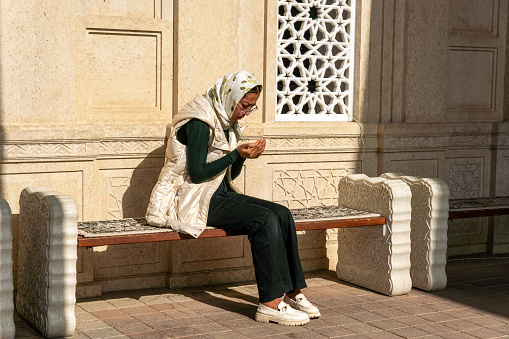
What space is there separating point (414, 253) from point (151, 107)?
8.27 feet

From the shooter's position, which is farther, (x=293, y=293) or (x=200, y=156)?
(x=293, y=293)

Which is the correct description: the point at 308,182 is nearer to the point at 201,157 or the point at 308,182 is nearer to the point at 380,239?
the point at 380,239

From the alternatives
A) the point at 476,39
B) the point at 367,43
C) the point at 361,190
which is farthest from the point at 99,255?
the point at 476,39

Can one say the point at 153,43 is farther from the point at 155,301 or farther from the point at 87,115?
the point at 155,301

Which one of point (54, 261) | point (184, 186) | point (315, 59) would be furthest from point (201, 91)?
point (54, 261)

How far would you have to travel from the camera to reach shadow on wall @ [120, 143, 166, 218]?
6.21 m

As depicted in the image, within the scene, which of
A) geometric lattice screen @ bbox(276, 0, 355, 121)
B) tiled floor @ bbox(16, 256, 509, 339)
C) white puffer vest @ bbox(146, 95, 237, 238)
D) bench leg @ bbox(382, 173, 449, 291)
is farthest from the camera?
geometric lattice screen @ bbox(276, 0, 355, 121)

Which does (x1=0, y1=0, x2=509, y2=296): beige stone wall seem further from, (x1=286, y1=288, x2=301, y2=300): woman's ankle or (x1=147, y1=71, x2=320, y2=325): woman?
(x1=286, y1=288, x2=301, y2=300): woman's ankle

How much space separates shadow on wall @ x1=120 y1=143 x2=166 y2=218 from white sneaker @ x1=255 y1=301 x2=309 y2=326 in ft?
4.57

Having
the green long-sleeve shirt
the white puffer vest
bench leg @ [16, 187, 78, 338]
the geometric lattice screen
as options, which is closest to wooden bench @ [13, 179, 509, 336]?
bench leg @ [16, 187, 78, 338]

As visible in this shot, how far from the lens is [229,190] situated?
235 inches

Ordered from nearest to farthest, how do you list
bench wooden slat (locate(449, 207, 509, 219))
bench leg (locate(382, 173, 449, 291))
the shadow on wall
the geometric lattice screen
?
the shadow on wall
bench leg (locate(382, 173, 449, 291))
bench wooden slat (locate(449, 207, 509, 219))
the geometric lattice screen

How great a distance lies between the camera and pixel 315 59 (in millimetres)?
7035

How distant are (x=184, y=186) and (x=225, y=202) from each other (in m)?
0.32
